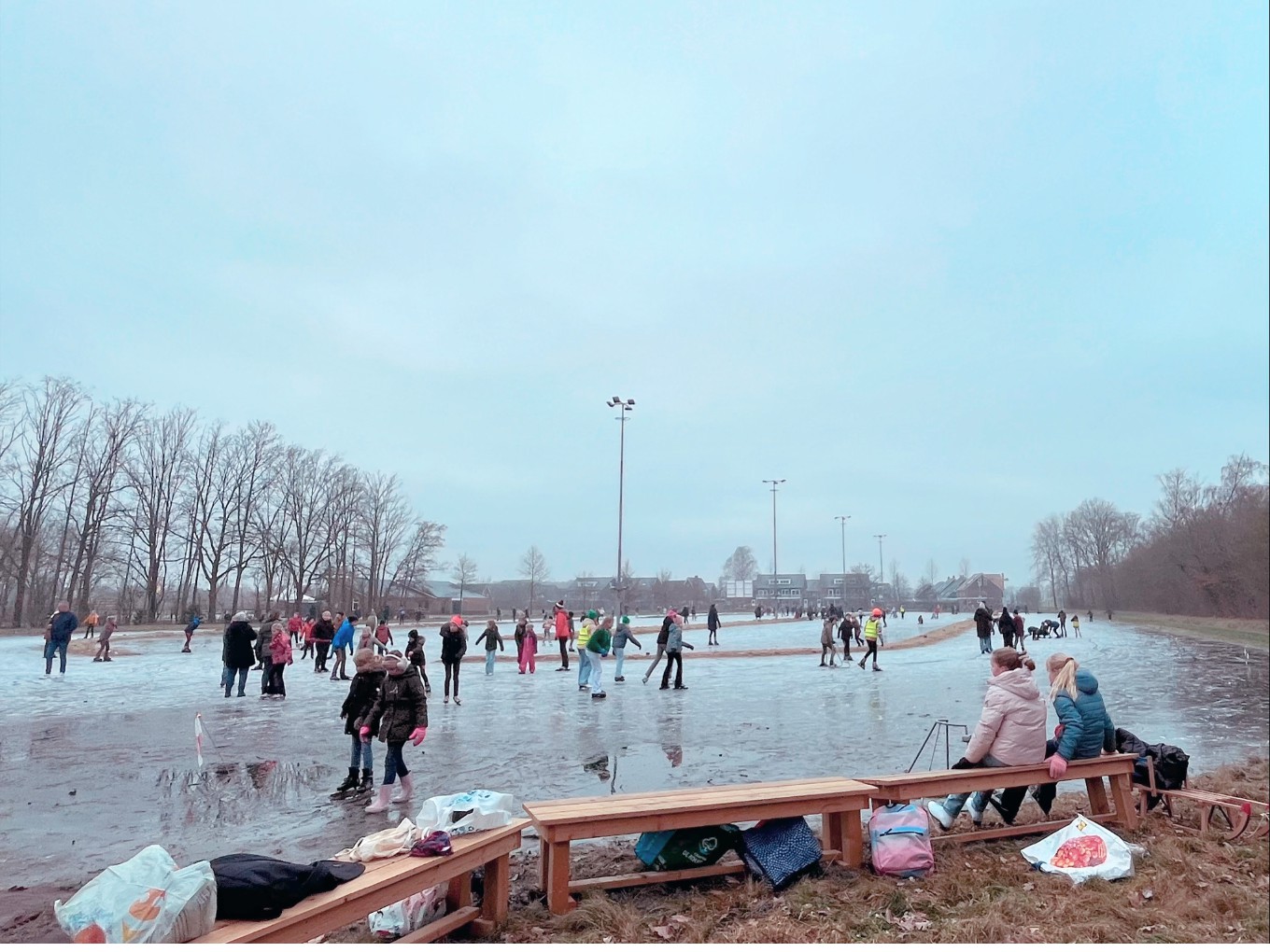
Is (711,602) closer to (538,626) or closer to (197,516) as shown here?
(538,626)

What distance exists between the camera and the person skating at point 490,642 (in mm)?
14712

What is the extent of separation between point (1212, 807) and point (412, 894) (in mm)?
6989

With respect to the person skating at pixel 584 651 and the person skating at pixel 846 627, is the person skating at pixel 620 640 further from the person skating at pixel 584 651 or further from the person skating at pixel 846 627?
the person skating at pixel 846 627

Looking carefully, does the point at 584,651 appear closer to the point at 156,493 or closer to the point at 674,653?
the point at 674,653

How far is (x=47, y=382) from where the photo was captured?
20.1 feet

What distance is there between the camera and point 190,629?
7.22 meters

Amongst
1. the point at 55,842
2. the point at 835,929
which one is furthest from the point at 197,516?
the point at 835,929

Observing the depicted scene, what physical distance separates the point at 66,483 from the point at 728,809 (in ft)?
18.3

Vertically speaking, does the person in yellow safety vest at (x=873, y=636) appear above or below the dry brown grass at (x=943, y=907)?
above

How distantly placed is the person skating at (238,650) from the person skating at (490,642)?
20.2 feet

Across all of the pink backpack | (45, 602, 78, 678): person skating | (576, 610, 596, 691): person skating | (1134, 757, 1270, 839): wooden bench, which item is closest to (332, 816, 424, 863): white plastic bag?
(45, 602, 78, 678): person skating

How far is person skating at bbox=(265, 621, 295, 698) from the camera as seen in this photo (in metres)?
8.65

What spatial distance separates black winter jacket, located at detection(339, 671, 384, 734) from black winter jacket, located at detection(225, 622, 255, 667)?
104 centimetres

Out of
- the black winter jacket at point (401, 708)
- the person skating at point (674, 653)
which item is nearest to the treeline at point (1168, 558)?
the person skating at point (674, 653)
